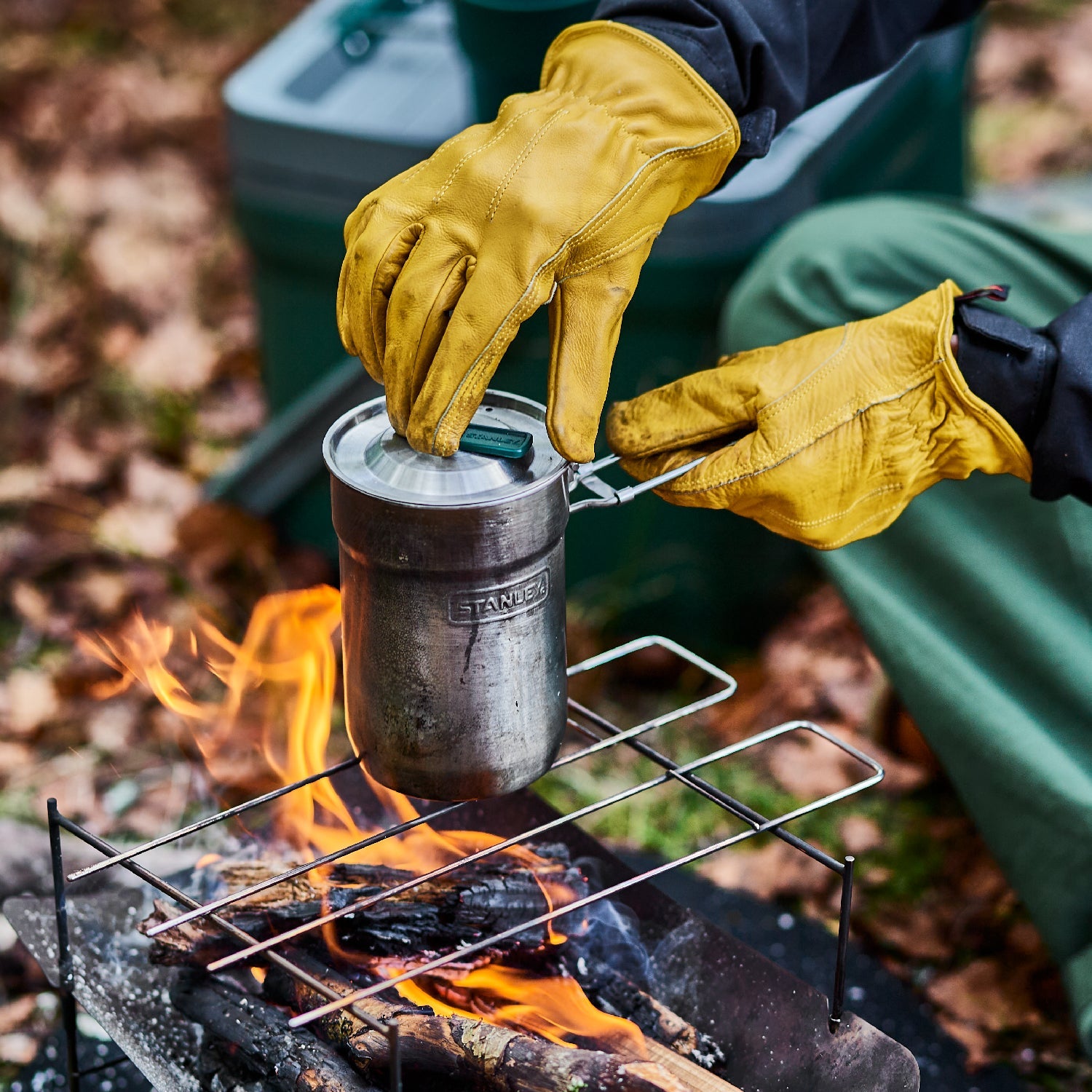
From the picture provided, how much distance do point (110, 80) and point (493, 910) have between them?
5.52 m

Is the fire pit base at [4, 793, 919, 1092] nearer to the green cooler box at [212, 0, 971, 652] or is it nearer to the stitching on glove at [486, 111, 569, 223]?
the stitching on glove at [486, 111, 569, 223]

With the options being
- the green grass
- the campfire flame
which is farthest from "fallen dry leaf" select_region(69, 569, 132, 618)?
the green grass

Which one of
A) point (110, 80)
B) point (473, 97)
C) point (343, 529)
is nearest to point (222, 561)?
point (473, 97)

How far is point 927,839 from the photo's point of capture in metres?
3.36

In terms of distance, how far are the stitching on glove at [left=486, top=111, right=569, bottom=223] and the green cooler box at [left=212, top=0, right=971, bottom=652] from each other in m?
1.39

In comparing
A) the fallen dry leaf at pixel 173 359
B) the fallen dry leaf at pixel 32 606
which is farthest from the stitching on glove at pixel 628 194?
the fallen dry leaf at pixel 173 359

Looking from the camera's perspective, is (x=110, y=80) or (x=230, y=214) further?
(x=110, y=80)

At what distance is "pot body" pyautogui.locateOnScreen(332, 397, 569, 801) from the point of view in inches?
70.0

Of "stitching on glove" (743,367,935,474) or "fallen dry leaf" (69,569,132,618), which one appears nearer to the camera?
"stitching on glove" (743,367,935,474)

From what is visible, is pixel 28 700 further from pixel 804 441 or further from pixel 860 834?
pixel 804 441

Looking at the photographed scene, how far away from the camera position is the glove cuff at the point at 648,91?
6.69ft

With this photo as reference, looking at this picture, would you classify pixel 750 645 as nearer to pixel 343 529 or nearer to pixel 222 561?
pixel 222 561

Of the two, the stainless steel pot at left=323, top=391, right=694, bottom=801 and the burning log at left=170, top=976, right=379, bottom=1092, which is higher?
the stainless steel pot at left=323, top=391, right=694, bottom=801

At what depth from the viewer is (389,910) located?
86.0 inches
